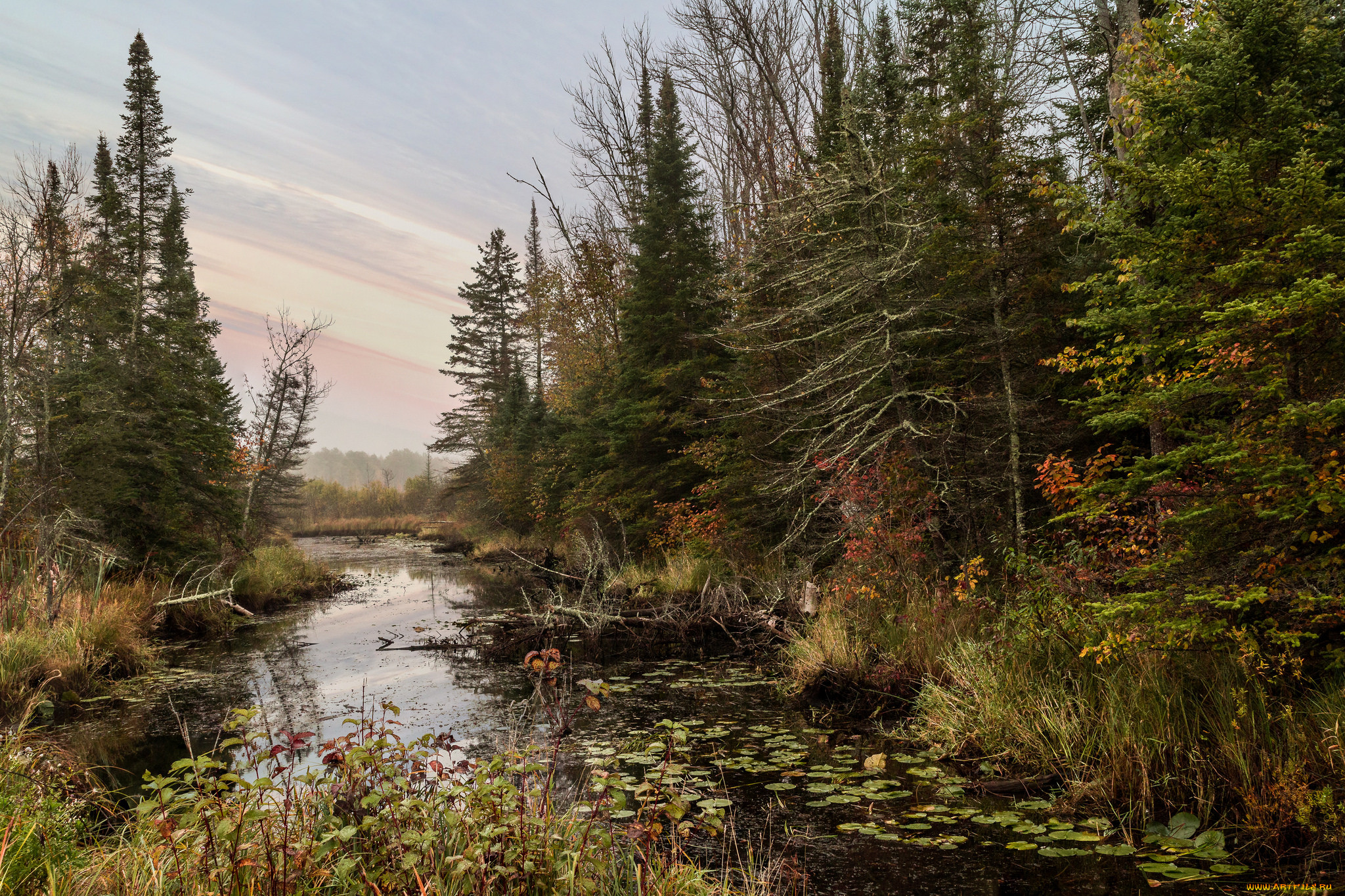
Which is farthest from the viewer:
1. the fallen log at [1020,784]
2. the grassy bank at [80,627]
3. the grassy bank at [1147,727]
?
the grassy bank at [80,627]

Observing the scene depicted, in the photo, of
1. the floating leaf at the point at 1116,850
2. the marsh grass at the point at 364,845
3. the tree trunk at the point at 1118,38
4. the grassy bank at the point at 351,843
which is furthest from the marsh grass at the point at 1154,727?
the tree trunk at the point at 1118,38

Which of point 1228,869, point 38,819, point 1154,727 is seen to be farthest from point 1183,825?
point 38,819

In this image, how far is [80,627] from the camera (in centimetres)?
901

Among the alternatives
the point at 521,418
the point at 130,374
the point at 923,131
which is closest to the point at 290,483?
the point at 521,418

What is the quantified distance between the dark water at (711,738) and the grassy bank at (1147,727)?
17.1 inches

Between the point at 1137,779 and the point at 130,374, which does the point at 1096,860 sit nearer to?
the point at 1137,779

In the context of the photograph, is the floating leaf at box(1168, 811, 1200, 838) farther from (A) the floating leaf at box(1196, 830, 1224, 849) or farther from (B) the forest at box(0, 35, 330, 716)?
(B) the forest at box(0, 35, 330, 716)

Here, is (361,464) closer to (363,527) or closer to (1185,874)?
(363,527)

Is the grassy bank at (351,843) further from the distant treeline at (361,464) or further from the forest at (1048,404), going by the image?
the distant treeline at (361,464)

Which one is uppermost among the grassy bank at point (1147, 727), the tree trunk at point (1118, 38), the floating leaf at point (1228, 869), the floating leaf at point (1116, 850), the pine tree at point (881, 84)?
the pine tree at point (881, 84)

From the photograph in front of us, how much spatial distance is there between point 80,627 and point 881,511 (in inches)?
420

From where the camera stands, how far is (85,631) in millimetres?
9016

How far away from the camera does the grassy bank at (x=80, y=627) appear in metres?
7.79

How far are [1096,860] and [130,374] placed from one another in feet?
55.0
